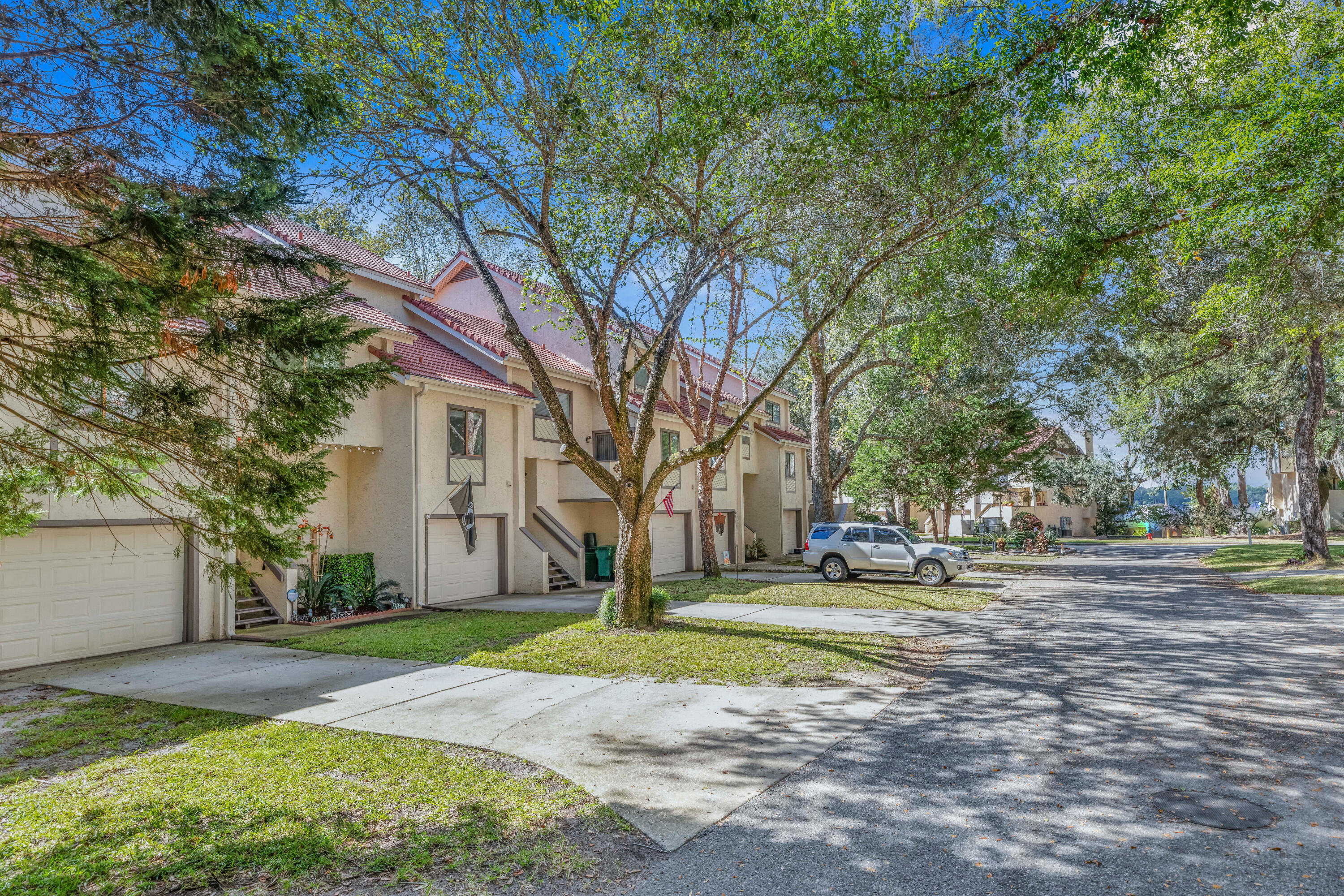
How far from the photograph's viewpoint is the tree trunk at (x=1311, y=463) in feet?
63.5

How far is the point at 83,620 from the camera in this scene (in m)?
10.7

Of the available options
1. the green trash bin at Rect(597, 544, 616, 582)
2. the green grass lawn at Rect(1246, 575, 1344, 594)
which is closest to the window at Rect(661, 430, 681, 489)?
the green trash bin at Rect(597, 544, 616, 582)

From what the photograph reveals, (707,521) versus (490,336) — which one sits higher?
(490,336)

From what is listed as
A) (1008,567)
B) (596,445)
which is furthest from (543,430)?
(1008,567)

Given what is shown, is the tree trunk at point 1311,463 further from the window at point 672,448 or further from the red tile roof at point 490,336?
the red tile roof at point 490,336

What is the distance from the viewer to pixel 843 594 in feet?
57.2

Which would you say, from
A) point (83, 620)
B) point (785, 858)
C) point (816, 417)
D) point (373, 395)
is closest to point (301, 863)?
point (785, 858)

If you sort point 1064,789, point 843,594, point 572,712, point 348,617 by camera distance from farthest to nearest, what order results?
point 843,594
point 348,617
point 572,712
point 1064,789

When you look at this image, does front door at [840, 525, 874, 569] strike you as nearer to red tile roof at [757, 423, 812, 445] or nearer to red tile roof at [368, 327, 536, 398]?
red tile roof at [368, 327, 536, 398]

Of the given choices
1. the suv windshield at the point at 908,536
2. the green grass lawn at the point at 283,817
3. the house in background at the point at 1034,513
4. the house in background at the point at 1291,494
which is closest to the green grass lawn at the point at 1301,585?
the suv windshield at the point at 908,536

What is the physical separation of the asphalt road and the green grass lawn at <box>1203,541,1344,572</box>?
15.0 meters

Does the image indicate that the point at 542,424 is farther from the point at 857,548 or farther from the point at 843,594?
the point at 857,548

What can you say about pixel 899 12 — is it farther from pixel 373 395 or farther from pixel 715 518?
pixel 715 518

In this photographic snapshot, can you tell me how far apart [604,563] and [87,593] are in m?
13.0
